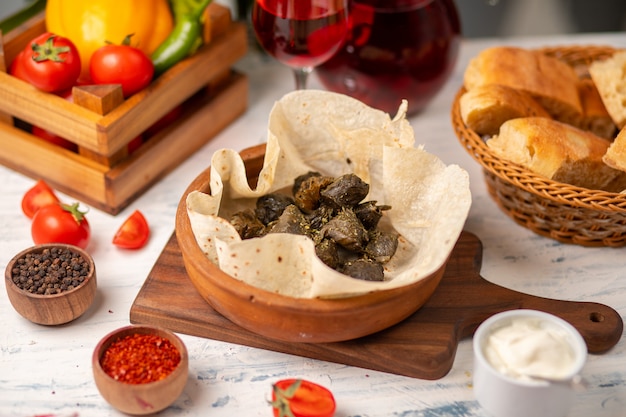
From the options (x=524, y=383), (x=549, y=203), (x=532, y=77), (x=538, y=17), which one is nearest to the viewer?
(x=524, y=383)

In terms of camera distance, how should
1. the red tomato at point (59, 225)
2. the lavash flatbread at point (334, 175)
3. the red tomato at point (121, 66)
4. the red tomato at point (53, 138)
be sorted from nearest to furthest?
the lavash flatbread at point (334, 175), the red tomato at point (59, 225), the red tomato at point (121, 66), the red tomato at point (53, 138)

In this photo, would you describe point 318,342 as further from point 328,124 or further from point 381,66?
point 381,66

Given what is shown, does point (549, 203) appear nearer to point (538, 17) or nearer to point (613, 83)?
point (613, 83)

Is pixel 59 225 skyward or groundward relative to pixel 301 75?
groundward

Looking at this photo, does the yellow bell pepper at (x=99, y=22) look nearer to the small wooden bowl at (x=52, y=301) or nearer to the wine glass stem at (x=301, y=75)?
the wine glass stem at (x=301, y=75)

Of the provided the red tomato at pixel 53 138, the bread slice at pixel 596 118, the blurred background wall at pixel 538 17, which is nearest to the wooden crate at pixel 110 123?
the red tomato at pixel 53 138

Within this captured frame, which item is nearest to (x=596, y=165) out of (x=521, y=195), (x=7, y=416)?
(x=521, y=195)

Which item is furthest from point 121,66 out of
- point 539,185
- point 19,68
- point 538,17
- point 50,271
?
point 538,17
